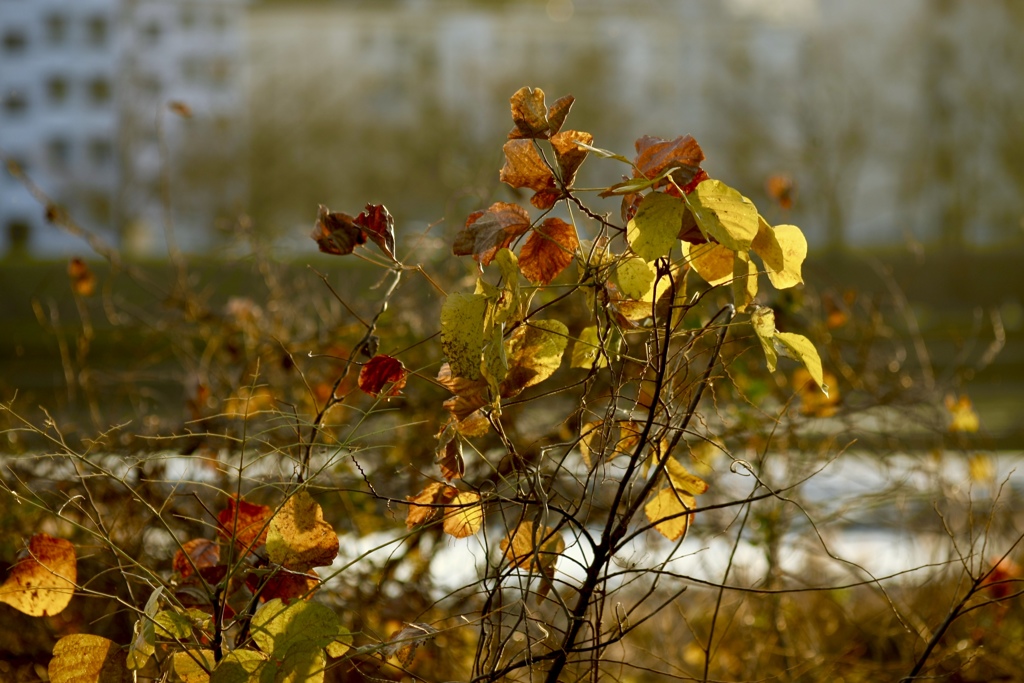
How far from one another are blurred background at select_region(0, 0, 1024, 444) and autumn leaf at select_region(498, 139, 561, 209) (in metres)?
1.01

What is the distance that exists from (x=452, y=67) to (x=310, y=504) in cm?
4204

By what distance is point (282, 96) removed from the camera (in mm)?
30578

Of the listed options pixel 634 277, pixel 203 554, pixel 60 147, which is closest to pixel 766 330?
pixel 634 277

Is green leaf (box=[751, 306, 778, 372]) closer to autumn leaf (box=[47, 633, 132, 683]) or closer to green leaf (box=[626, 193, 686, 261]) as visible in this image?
green leaf (box=[626, 193, 686, 261])

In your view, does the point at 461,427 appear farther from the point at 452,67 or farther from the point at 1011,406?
the point at 452,67

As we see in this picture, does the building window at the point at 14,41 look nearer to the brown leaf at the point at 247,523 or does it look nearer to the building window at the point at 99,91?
the building window at the point at 99,91

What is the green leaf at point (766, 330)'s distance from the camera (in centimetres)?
99

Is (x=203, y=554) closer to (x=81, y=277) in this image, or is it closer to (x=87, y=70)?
(x=81, y=277)

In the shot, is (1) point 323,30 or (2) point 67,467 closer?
(2) point 67,467

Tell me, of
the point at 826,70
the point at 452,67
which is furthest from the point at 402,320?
the point at 452,67

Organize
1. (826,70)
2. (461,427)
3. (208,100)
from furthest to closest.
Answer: (208,100) → (826,70) → (461,427)

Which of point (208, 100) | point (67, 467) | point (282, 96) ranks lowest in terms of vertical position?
point (208, 100)

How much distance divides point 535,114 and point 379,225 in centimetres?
20

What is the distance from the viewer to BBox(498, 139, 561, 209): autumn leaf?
1.00 meters
